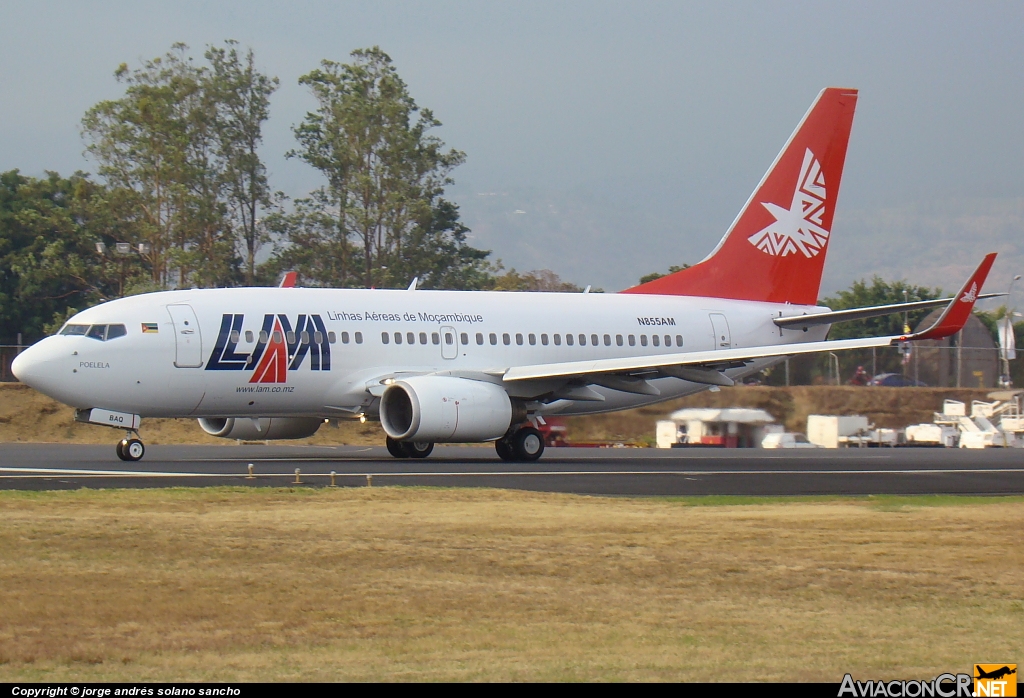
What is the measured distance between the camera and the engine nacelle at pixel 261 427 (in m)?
27.6

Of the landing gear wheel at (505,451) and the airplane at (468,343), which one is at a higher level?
the airplane at (468,343)

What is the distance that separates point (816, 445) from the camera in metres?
38.1

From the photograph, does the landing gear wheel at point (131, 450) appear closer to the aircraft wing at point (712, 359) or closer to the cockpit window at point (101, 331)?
the cockpit window at point (101, 331)

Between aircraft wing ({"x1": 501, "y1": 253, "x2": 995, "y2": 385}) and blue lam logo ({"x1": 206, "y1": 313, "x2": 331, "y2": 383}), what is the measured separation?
3961 mm

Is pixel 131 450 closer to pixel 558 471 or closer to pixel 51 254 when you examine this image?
pixel 558 471

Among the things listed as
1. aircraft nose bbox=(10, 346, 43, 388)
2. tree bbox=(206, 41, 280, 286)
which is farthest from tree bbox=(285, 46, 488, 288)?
aircraft nose bbox=(10, 346, 43, 388)

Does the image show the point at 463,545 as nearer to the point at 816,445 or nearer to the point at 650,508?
the point at 650,508

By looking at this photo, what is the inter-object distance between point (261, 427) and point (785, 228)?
14.3m

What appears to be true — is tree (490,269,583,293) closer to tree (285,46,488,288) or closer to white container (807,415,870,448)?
tree (285,46,488,288)

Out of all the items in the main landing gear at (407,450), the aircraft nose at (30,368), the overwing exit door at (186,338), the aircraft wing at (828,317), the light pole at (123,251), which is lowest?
the main landing gear at (407,450)

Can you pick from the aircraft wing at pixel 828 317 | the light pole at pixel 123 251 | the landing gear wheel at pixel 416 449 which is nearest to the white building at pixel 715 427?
the aircraft wing at pixel 828 317

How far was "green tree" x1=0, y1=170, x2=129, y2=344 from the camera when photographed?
2579 inches

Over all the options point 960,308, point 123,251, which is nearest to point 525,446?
point 960,308

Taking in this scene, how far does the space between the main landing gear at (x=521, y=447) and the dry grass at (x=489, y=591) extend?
11.2m
